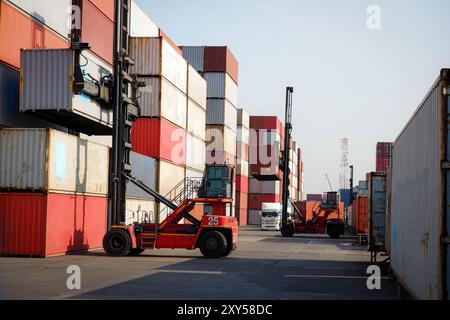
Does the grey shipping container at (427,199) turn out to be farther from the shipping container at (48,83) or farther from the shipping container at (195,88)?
the shipping container at (195,88)

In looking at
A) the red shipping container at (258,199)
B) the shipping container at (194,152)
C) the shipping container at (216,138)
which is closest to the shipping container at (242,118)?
the red shipping container at (258,199)

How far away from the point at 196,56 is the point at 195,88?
48.0 feet

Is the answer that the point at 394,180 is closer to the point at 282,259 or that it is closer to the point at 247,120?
the point at 282,259

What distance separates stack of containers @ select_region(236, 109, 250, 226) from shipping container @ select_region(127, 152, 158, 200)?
46.3 m

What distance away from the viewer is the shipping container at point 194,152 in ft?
136

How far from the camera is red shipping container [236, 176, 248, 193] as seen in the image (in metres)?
80.2

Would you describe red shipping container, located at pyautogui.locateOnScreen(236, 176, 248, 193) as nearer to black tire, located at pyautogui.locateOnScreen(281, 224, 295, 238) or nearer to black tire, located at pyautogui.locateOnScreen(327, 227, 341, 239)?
black tire, located at pyautogui.locateOnScreen(281, 224, 295, 238)

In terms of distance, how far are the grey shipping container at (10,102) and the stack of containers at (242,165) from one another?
5702 cm

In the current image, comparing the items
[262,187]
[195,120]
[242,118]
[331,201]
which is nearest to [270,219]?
[331,201]

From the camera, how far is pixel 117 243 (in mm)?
Answer: 23625

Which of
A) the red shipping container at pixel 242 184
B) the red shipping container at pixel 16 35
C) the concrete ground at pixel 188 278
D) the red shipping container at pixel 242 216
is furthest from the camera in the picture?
the red shipping container at pixel 242 216

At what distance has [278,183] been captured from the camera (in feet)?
308

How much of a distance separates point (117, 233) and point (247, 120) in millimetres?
61901
